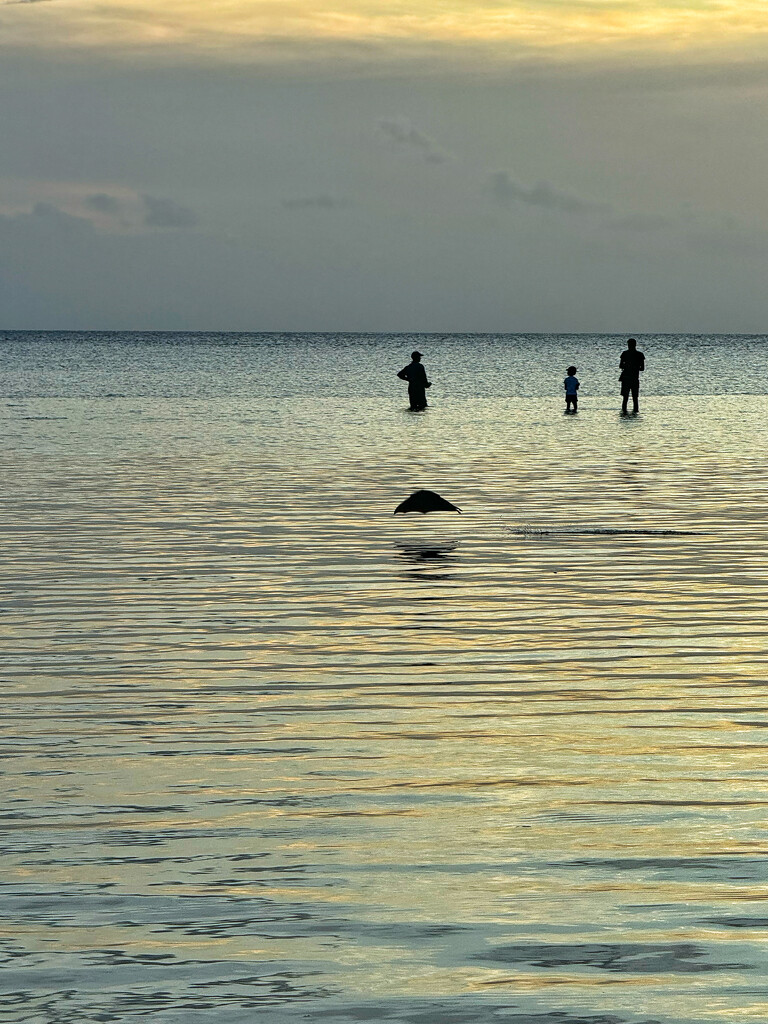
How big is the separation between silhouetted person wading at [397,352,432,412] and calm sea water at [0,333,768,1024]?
23.0 m

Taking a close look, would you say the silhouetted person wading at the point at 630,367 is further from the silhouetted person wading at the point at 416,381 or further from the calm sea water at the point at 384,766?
the calm sea water at the point at 384,766

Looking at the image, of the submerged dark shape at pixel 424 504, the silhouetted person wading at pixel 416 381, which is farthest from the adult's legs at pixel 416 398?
the submerged dark shape at pixel 424 504

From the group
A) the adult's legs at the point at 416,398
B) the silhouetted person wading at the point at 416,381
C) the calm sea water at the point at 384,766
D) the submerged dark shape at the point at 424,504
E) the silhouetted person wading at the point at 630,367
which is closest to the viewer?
the calm sea water at the point at 384,766

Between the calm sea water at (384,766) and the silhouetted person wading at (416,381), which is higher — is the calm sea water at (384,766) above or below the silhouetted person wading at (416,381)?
below

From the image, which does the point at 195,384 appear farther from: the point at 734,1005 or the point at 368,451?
the point at 734,1005

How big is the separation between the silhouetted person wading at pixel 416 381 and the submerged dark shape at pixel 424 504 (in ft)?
70.8

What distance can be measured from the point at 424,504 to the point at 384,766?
10434 mm

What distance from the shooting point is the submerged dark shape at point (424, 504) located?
1706cm

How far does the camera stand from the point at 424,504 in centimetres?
1708

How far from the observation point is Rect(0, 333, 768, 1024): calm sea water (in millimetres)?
4535

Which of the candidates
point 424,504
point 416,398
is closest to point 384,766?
point 424,504

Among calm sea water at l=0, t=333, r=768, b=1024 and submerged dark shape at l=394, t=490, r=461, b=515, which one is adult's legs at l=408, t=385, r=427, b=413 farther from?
calm sea water at l=0, t=333, r=768, b=1024

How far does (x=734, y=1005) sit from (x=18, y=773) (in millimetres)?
3470

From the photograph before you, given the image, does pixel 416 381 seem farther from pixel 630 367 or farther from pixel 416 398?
pixel 630 367
